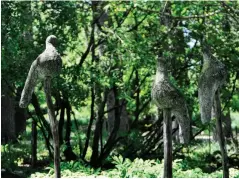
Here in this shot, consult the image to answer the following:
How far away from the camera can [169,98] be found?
15.2 feet

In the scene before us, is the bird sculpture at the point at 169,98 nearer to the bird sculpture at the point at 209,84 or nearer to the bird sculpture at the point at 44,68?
the bird sculpture at the point at 209,84

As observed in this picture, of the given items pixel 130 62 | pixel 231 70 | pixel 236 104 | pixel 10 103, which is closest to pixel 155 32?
pixel 130 62

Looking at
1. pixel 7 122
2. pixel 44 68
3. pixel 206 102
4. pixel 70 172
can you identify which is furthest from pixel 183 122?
pixel 7 122

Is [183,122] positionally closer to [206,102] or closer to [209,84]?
[206,102]

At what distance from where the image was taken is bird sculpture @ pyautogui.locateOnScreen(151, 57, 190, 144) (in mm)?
4646

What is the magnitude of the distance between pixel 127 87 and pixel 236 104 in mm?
2463

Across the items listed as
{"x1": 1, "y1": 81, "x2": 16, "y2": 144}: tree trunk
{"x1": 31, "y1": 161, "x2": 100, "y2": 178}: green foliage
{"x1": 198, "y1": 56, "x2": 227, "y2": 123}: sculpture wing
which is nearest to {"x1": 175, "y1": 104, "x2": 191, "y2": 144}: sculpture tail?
{"x1": 198, "y1": 56, "x2": 227, "y2": 123}: sculpture wing

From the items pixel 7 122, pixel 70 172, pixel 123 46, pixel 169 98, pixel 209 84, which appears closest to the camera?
pixel 169 98

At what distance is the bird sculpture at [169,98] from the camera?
4.65 metres

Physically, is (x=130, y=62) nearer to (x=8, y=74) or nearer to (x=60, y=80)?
(x=60, y=80)

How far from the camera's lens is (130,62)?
8531mm

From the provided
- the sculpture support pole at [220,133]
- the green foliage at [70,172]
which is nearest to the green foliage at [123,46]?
the green foliage at [70,172]

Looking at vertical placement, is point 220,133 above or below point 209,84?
below

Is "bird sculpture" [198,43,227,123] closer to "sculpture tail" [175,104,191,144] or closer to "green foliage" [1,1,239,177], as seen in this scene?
"sculpture tail" [175,104,191,144]
